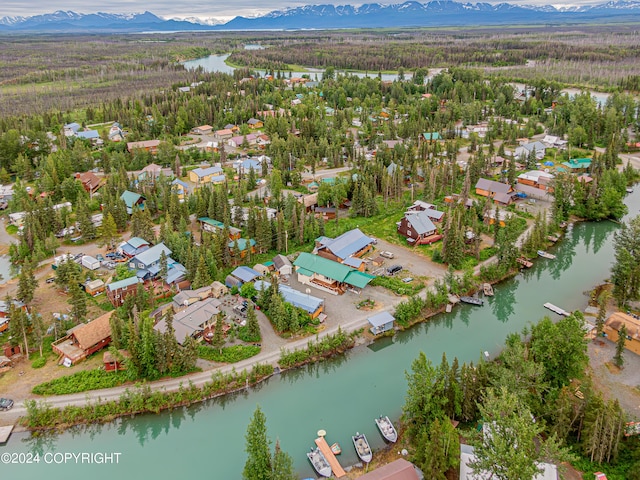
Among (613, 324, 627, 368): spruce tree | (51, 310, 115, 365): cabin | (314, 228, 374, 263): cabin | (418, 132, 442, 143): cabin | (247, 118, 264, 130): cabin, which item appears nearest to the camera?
(613, 324, 627, 368): spruce tree

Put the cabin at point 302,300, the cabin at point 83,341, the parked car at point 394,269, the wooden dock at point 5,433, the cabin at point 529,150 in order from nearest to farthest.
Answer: the wooden dock at point 5,433, the cabin at point 83,341, the cabin at point 302,300, the parked car at point 394,269, the cabin at point 529,150

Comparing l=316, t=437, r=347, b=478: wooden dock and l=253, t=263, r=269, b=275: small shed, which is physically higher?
l=253, t=263, r=269, b=275: small shed

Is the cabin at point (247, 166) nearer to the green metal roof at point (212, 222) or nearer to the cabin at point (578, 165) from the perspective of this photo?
the green metal roof at point (212, 222)

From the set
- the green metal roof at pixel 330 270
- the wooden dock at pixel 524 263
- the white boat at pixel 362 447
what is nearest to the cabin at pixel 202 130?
the green metal roof at pixel 330 270

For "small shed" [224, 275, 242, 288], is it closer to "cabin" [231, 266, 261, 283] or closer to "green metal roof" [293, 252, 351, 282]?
"cabin" [231, 266, 261, 283]

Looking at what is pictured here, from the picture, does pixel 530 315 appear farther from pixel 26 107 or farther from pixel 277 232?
pixel 26 107

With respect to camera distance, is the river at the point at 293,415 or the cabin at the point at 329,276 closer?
the river at the point at 293,415

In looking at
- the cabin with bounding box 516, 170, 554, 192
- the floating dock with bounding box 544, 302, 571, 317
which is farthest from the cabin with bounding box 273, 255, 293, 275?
the cabin with bounding box 516, 170, 554, 192
